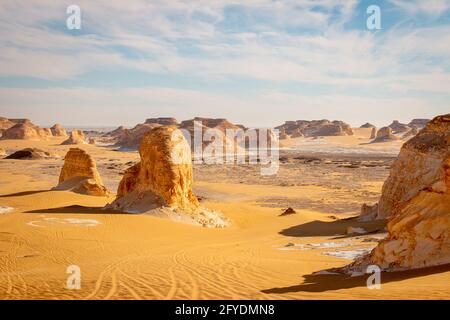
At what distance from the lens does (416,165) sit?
584 inches

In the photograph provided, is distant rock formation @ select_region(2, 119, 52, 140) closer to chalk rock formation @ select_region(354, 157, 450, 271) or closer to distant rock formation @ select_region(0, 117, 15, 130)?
distant rock formation @ select_region(0, 117, 15, 130)

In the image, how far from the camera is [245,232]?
16266 millimetres

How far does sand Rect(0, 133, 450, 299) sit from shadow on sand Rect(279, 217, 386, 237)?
0.04m

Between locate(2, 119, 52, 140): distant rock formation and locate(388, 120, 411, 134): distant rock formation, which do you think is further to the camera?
locate(388, 120, 411, 134): distant rock formation

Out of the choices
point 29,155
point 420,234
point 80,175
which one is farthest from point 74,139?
point 420,234

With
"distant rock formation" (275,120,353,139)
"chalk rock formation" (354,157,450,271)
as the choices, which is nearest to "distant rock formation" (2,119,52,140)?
"distant rock formation" (275,120,353,139)

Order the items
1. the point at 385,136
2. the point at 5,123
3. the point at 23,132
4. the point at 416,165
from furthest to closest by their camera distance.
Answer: the point at 5,123, the point at 385,136, the point at 23,132, the point at 416,165

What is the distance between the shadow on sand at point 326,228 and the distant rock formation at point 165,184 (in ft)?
11.1

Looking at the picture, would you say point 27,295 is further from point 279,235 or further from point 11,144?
point 11,144

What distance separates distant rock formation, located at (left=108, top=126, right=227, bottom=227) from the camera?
16953 millimetres

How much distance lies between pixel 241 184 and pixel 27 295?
96.8 ft

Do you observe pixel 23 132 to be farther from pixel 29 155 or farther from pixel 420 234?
pixel 420 234

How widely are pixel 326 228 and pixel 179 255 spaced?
7.06 metres

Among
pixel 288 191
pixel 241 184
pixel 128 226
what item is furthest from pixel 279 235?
pixel 241 184
